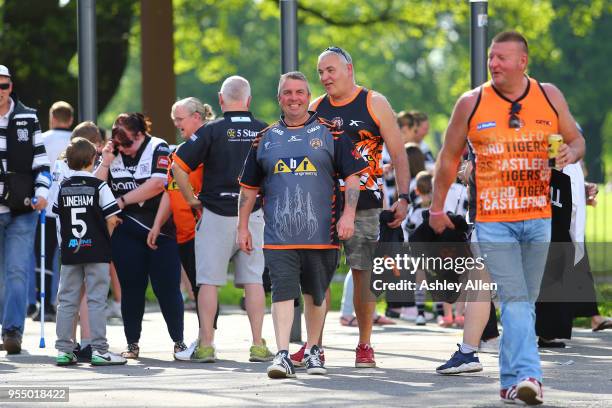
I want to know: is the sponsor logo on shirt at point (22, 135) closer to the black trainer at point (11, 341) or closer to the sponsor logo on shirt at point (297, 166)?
the black trainer at point (11, 341)

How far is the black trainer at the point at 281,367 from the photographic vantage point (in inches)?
342

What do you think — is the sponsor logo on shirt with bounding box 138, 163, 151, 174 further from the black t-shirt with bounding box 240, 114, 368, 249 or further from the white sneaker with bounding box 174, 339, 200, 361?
the black t-shirt with bounding box 240, 114, 368, 249

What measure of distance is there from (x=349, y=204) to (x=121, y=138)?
2285mm

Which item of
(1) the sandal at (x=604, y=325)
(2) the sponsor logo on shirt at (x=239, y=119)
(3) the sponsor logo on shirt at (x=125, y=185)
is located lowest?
(1) the sandal at (x=604, y=325)

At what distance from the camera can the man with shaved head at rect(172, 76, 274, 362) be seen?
10.0m

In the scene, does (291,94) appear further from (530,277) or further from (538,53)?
(538,53)

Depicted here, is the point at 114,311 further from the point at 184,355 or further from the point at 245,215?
the point at 245,215

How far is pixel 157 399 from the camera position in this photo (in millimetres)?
7809

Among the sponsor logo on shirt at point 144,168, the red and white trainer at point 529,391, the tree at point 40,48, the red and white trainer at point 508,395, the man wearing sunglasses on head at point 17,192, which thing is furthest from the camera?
the tree at point 40,48

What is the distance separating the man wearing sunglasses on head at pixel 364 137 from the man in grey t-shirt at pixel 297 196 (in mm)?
343

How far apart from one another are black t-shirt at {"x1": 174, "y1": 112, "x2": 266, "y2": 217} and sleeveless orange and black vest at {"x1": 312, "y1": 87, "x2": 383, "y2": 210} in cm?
80


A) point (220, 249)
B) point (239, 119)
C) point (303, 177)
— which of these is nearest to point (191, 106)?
point (239, 119)

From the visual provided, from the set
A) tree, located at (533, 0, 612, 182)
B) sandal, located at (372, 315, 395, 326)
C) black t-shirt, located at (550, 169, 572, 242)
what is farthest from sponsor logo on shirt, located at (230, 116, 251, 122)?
tree, located at (533, 0, 612, 182)

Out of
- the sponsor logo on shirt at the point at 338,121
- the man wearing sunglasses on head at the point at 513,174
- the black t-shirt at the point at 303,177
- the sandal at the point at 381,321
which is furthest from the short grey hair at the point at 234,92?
the sandal at the point at 381,321
